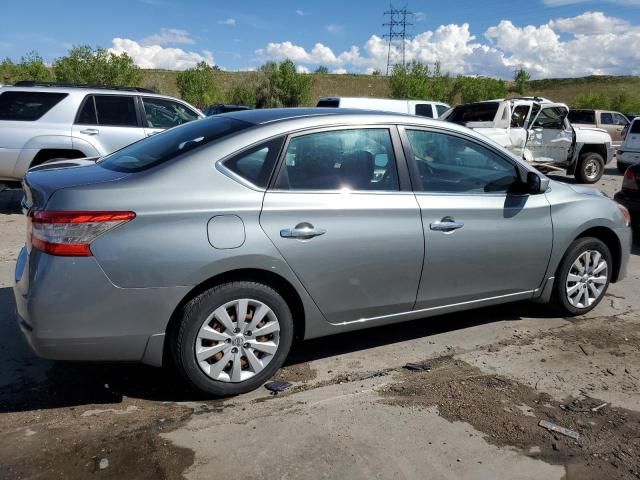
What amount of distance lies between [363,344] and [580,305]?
79.1 inches

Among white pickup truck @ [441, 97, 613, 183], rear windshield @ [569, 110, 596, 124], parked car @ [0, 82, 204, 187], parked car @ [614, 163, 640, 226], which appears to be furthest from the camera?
rear windshield @ [569, 110, 596, 124]

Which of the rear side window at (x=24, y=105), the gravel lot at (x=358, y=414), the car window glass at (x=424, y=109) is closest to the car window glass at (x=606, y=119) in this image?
the car window glass at (x=424, y=109)

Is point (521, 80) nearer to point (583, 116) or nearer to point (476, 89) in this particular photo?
point (476, 89)

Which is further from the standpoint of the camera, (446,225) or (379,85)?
(379,85)

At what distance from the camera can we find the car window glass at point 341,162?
3518mm

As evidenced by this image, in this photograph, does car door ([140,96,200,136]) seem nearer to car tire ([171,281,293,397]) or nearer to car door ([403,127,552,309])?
car door ([403,127,552,309])

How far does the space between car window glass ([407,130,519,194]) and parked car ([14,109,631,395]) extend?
0.01 m

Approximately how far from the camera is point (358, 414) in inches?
129

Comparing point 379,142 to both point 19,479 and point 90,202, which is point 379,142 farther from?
point 19,479

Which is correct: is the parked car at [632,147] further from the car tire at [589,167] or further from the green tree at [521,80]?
the green tree at [521,80]

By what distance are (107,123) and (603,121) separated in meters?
20.2

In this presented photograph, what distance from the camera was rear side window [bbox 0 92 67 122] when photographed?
8203 millimetres

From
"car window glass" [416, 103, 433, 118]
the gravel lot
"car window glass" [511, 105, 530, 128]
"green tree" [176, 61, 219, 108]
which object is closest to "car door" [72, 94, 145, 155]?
the gravel lot

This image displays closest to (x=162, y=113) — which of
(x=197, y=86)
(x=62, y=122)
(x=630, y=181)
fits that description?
(x=62, y=122)
